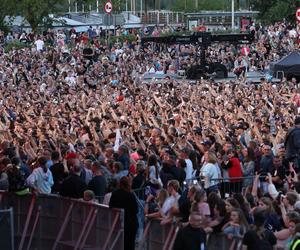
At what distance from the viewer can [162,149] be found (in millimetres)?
22641

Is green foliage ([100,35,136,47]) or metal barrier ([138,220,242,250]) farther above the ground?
green foliage ([100,35,136,47])

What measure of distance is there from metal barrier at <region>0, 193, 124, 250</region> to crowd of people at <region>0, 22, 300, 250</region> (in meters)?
0.21

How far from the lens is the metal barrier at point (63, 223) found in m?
17.5

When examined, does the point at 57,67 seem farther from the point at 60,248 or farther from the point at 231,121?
the point at 60,248

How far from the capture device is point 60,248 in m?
18.6

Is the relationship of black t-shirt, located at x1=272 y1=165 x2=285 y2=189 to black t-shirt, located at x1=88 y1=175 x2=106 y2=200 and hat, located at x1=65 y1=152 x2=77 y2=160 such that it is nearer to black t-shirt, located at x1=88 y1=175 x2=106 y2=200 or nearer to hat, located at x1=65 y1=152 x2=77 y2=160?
black t-shirt, located at x1=88 y1=175 x2=106 y2=200

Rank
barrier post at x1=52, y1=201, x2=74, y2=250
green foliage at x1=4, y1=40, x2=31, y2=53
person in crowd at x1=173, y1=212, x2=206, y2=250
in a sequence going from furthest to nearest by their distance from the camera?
green foliage at x1=4, y1=40, x2=31, y2=53 < barrier post at x1=52, y1=201, x2=74, y2=250 < person in crowd at x1=173, y1=212, x2=206, y2=250

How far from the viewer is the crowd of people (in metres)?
16.3

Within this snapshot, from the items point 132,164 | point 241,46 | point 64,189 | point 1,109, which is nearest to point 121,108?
point 1,109

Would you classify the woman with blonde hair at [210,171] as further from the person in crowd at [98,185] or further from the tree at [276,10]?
the tree at [276,10]

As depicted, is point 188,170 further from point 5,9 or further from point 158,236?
point 5,9

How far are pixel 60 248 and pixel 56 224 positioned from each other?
13.1 inches

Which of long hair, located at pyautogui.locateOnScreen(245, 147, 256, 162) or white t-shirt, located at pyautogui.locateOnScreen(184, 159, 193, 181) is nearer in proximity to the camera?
white t-shirt, located at pyautogui.locateOnScreen(184, 159, 193, 181)

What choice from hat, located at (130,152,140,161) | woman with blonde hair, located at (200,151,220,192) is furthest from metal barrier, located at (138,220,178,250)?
hat, located at (130,152,140,161)
